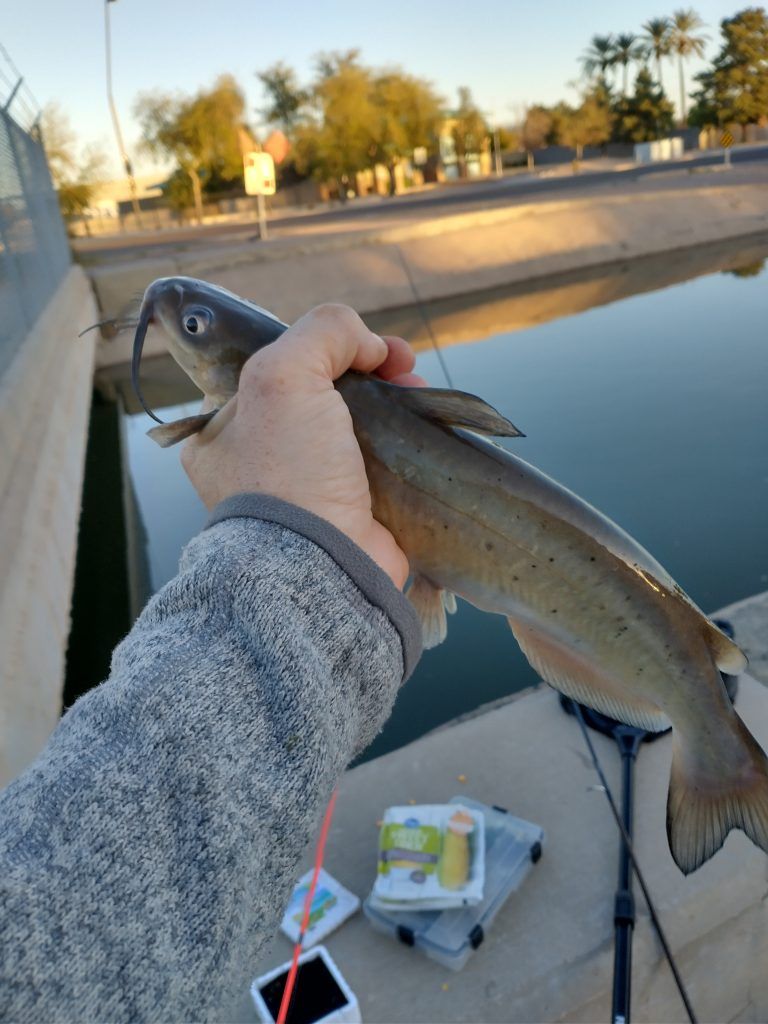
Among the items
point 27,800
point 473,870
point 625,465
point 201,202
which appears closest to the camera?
point 27,800

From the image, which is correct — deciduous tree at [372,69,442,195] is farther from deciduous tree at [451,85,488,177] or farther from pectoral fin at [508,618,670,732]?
pectoral fin at [508,618,670,732]

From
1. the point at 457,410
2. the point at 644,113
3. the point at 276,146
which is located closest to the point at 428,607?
the point at 457,410

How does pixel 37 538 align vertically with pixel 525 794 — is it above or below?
above

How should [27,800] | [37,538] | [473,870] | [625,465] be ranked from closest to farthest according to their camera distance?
[27,800], [473,870], [37,538], [625,465]

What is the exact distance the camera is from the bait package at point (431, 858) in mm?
2480

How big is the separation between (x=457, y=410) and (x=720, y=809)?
1.06 metres

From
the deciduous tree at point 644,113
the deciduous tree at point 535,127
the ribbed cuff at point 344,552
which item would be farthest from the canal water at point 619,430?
the deciduous tree at point 535,127

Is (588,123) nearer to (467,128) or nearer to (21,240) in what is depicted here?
(467,128)

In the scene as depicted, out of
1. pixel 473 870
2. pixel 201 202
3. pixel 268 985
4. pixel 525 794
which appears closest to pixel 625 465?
pixel 525 794

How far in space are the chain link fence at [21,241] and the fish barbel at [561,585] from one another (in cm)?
449

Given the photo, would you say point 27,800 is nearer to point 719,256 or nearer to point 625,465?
point 625,465

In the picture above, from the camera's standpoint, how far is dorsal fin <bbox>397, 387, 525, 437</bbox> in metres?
1.81

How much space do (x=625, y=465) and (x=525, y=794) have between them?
219 inches

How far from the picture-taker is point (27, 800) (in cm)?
100
